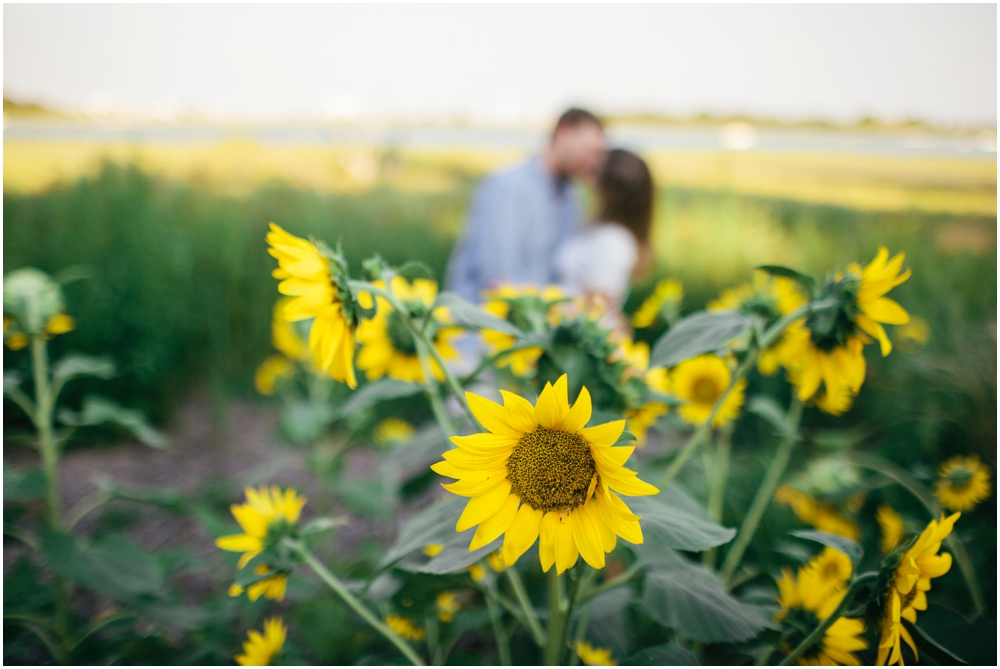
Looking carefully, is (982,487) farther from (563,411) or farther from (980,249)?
(980,249)

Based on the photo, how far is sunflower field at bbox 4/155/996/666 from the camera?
46 centimetres

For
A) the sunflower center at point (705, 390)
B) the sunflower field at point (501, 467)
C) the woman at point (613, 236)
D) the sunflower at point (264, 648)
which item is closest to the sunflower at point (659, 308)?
the sunflower field at point (501, 467)

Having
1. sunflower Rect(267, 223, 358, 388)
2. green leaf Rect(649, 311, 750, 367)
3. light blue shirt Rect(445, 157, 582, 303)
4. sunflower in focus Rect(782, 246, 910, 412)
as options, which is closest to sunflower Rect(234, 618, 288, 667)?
sunflower Rect(267, 223, 358, 388)

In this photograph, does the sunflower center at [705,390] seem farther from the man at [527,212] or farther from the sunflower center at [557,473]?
the man at [527,212]

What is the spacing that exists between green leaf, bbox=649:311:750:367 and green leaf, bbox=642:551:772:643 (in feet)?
0.61

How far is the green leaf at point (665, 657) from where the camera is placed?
0.52 metres

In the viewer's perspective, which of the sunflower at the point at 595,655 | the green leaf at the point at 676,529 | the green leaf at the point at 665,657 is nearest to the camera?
the green leaf at the point at 676,529

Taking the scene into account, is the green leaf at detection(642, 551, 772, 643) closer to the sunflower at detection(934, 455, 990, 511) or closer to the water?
the sunflower at detection(934, 455, 990, 511)

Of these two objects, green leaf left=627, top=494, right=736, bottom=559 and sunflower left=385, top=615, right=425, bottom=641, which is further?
sunflower left=385, top=615, right=425, bottom=641

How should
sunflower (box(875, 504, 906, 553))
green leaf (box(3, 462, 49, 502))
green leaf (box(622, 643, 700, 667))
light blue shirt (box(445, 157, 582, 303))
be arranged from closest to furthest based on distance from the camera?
1. green leaf (box(622, 643, 700, 667))
2. green leaf (box(3, 462, 49, 502))
3. sunflower (box(875, 504, 906, 553))
4. light blue shirt (box(445, 157, 582, 303))

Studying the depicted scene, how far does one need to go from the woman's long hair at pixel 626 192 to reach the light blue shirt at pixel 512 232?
181 mm

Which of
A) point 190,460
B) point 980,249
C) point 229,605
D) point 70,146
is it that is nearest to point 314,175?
point 70,146

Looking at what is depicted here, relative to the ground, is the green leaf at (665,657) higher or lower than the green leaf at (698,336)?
lower

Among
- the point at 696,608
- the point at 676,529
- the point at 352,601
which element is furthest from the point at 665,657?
the point at 352,601
